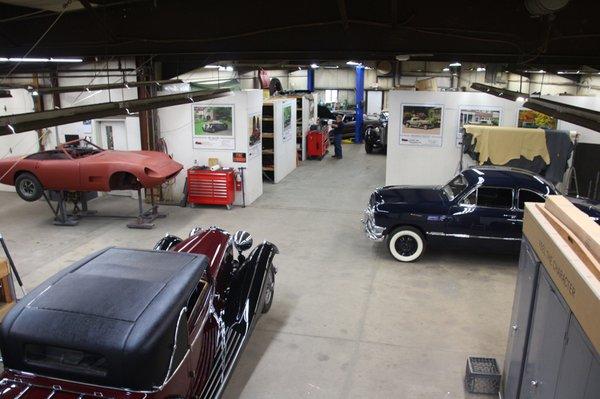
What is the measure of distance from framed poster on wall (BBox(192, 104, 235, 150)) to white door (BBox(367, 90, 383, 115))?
20094 mm

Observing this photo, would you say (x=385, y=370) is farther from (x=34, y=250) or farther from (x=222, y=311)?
(x=34, y=250)

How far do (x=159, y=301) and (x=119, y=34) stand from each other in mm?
5551

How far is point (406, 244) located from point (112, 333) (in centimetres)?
592

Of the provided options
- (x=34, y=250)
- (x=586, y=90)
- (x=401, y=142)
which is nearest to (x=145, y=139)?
(x=34, y=250)

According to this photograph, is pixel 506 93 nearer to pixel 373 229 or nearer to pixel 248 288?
pixel 373 229

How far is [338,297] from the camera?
22.6 ft

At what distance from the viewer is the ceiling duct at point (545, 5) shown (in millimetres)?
5160

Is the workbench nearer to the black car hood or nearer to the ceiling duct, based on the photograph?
the ceiling duct

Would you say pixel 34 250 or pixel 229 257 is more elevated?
pixel 229 257

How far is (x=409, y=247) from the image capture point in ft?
27.0

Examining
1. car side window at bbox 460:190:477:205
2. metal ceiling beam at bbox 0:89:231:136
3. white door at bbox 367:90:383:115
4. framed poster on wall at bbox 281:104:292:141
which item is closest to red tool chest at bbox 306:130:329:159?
framed poster on wall at bbox 281:104:292:141

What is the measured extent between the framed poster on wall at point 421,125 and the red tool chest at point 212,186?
453cm

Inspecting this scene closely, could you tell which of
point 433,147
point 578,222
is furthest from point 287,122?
point 578,222

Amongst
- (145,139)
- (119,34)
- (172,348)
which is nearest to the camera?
(172,348)
